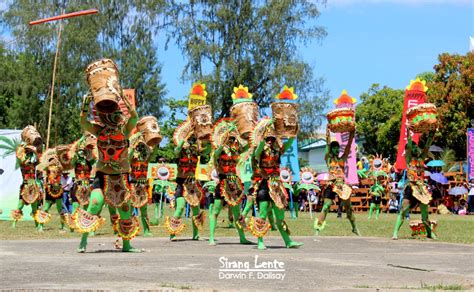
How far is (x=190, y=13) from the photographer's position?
4731 centimetres

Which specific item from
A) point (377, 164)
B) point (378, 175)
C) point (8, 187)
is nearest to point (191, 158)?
point (8, 187)

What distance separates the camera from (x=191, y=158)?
59.7ft

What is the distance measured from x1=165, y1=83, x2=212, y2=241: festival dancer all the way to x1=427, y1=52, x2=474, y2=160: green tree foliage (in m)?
35.5

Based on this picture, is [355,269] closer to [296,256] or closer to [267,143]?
[296,256]

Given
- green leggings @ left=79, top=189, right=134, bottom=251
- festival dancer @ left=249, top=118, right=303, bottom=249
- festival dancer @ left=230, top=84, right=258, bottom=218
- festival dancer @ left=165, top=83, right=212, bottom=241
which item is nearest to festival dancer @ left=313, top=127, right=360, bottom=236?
festival dancer @ left=165, top=83, right=212, bottom=241

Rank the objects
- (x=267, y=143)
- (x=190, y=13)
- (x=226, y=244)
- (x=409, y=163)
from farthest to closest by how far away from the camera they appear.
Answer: (x=190, y=13) < (x=409, y=163) < (x=226, y=244) < (x=267, y=143)

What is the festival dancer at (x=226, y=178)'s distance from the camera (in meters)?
15.7

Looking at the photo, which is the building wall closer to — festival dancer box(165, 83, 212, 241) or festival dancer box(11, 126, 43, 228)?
festival dancer box(11, 126, 43, 228)

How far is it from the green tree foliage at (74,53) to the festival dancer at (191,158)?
105 ft

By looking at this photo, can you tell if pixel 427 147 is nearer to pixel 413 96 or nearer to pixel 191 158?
pixel 191 158

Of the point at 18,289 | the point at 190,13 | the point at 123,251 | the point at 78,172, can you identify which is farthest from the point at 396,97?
the point at 18,289

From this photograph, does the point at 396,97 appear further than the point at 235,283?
Yes

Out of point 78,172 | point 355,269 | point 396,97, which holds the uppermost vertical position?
point 396,97

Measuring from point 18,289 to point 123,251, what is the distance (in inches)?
213
